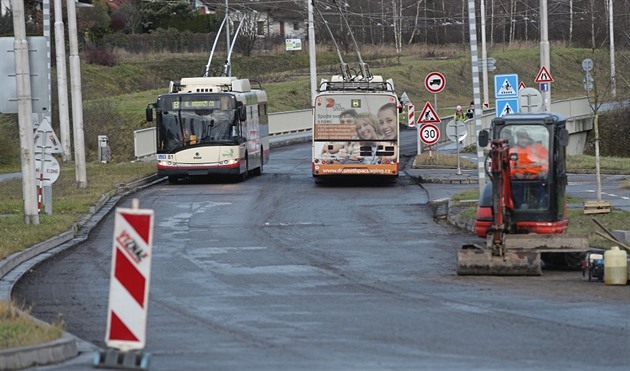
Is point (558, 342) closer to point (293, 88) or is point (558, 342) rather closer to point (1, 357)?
point (1, 357)

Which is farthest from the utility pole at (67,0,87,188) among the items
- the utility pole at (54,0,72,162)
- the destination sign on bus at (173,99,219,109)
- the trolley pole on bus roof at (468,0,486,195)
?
the trolley pole on bus roof at (468,0,486,195)

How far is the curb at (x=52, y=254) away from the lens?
10672mm

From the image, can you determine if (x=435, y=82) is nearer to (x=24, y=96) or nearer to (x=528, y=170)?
(x=24, y=96)

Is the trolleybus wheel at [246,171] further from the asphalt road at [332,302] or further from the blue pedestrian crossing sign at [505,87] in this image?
the asphalt road at [332,302]

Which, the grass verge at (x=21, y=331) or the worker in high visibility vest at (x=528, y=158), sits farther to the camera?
the worker in high visibility vest at (x=528, y=158)

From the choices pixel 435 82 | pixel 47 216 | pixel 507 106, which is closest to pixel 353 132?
pixel 435 82

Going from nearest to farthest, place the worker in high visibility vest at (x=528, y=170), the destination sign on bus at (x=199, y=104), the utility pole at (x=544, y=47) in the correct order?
1. the worker in high visibility vest at (x=528, y=170)
2. the utility pole at (x=544, y=47)
3. the destination sign on bus at (x=199, y=104)

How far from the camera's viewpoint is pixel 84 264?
20266 mm

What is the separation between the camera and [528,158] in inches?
810

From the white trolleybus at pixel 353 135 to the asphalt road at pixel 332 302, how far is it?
8.45 meters

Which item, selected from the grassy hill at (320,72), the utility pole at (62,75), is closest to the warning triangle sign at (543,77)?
the utility pole at (62,75)

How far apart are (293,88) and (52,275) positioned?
61.4m

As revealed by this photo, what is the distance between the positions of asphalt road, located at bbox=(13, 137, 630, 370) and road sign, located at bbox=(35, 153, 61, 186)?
1.48 m

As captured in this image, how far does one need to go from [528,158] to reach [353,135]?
16.2 m
